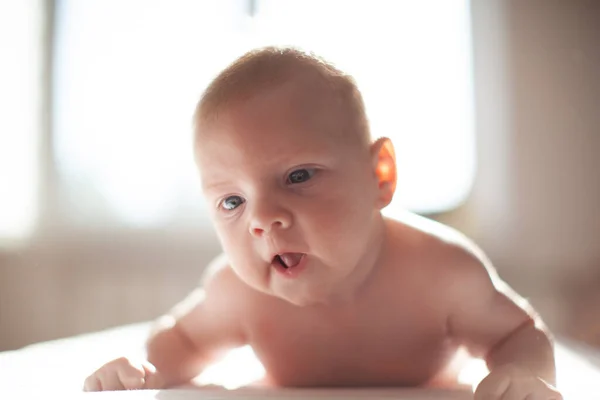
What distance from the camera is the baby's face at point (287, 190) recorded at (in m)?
0.69

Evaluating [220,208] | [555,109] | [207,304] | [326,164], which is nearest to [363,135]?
[326,164]

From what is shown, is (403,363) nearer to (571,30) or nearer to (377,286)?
(377,286)

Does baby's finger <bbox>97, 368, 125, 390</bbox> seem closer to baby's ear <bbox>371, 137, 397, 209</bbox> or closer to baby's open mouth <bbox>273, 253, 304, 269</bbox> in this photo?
baby's open mouth <bbox>273, 253, 304, 269</bbox>

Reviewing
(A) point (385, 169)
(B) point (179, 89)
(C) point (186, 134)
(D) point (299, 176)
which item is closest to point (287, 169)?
(D) point (299, 176)

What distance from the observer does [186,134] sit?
1668 millimetres

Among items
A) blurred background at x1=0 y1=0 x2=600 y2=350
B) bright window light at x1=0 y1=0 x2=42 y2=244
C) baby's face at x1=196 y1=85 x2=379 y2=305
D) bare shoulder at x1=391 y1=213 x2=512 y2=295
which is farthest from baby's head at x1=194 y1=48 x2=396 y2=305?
bright window light at x1=0 y1=0 x2=42 y2=244

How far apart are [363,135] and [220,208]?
6.6 inches

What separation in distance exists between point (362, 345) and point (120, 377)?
26 centimetres

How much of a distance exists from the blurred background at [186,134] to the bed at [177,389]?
55cm

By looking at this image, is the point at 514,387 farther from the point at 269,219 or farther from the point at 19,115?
the point at 19,115

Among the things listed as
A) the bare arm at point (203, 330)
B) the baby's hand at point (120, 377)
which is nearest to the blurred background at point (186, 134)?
A: the bare arm at point (203, 330)

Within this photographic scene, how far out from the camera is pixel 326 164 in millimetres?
715

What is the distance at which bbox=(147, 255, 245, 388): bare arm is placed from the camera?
85 centimetres

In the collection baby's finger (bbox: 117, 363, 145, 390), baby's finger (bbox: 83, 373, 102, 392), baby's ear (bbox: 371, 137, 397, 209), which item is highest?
baby's ear (bbox: 371, 137, 397, 209)
